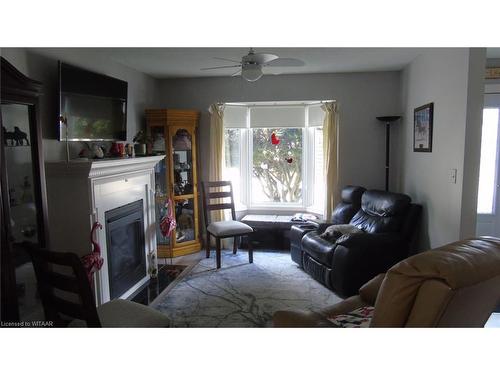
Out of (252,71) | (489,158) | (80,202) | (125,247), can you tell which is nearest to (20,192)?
(80,202)

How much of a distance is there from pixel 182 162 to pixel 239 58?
1631mm

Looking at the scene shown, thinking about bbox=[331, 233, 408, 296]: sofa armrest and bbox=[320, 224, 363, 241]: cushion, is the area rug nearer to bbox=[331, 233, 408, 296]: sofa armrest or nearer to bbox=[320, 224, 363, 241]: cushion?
bbox=[331, 233, 408, 296]: sofa armrest

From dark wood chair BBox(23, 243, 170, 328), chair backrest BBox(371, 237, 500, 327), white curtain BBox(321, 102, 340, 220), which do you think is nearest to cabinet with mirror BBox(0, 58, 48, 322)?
dark wood chair BBox(23, 243, 170, 328)

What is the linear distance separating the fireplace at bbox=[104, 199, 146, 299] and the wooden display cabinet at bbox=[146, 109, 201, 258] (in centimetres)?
92

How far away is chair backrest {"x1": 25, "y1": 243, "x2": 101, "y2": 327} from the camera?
1.76 meters

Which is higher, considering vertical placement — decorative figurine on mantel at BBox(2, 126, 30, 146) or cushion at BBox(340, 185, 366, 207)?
decorative figurine on mantel at BBox(2, 126, 30, 146)

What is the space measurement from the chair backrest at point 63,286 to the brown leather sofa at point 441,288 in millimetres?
1368

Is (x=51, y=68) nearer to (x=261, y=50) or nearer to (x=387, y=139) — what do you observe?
(x=261, y=50)

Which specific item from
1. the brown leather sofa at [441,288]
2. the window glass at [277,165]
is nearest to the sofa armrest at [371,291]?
the brown leather sofa at [441,288]

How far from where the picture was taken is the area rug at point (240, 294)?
2984 mm

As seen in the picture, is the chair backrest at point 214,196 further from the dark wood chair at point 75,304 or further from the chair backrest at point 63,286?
the chair backrest at point 63,286

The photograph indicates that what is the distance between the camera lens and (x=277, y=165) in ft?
17.9
